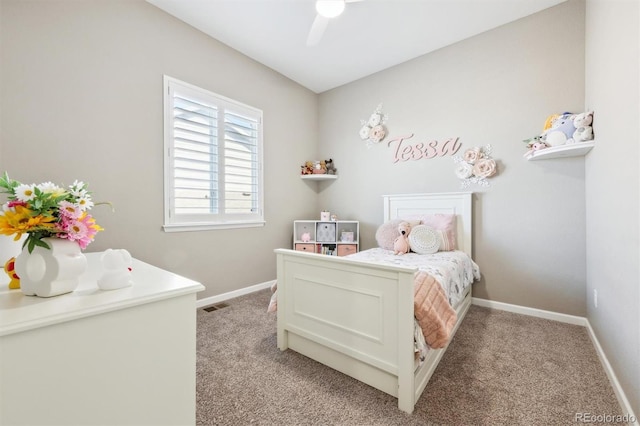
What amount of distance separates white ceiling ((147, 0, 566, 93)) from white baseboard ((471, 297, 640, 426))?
2.77 metres

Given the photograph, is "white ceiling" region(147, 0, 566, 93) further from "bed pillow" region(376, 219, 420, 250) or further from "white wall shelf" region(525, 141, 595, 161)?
"bed pillow" region(376, 219, 420, 250)

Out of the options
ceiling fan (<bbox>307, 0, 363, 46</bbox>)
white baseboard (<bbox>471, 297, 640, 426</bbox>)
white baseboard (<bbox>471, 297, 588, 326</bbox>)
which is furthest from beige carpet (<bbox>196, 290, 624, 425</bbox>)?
ceiling fan (<bbox>307, 0, 363, 46</bbox>)

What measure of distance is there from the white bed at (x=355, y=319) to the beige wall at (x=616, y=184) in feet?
3.09

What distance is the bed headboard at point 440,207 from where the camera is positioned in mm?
2814

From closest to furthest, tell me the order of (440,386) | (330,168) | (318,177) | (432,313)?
(432,313) → (440,386) → (318,177) → (330,168)

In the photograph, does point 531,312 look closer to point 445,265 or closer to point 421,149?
point 445,265

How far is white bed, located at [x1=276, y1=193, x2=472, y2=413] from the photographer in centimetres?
137

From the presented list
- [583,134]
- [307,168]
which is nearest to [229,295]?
[307,168]

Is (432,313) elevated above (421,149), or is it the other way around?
(421,149)

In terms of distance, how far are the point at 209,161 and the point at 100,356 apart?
7.61ft

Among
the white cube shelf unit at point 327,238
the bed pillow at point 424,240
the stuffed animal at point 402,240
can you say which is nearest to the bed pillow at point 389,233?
the stuffed animal at point 402,240

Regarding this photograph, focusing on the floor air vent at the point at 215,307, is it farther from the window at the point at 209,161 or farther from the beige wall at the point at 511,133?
the beige wall at the point at 511,133

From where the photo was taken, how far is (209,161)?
9.16 ft

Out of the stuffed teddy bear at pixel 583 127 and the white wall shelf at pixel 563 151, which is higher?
the stuffed teddy bear at pixel 583 127
